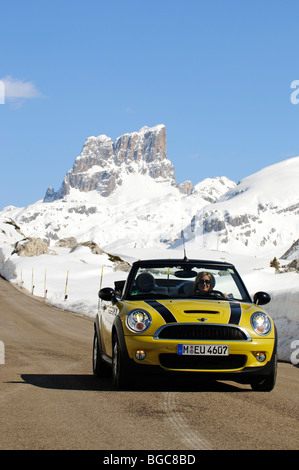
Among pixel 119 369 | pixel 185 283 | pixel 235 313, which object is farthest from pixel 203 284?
pixel 119 369

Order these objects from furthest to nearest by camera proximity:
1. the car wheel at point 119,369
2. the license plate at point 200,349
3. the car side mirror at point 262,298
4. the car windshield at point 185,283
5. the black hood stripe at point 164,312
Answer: the car windshield at point 185,283 < the car side mirror at point 262,298 < the car wheel at point 119,369 < the black hood stripe at point 164,312 < the license plate at point 200,349

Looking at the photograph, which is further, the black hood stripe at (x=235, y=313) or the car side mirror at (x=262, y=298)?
the car side mirror at (x=262, y=298)

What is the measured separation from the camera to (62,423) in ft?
20.0

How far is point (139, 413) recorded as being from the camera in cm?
664

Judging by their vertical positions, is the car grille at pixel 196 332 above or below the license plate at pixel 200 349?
above

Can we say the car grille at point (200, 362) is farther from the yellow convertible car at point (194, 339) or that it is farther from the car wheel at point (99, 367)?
the car wheel at point (99, 367)

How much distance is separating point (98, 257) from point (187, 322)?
88.3m

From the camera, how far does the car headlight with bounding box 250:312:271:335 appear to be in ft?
26.8

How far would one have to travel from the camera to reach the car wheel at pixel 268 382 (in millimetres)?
8266

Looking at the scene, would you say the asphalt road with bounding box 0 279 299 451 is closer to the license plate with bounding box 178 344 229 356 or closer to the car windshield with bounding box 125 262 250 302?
the license plate with bounding box 178 344 229 356

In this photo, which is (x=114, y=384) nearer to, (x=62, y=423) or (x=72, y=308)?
(x=62, y=423)

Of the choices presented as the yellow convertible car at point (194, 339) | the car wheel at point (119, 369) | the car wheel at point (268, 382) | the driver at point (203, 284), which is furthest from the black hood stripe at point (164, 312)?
the car wheel at point (268, 382)

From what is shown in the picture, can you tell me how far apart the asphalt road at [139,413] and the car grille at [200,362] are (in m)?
0.34

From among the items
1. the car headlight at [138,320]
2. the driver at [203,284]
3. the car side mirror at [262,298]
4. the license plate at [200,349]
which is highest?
the driver at [203,284]
